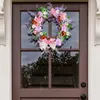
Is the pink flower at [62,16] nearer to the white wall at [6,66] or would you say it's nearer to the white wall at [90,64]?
the white wall at [90,64]

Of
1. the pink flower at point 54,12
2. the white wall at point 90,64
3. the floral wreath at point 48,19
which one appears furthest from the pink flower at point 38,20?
the white wall at point 90,64

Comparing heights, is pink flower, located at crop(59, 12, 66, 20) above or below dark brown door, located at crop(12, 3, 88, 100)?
above

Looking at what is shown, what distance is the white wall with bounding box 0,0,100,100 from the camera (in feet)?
12.2

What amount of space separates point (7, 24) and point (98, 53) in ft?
3.18

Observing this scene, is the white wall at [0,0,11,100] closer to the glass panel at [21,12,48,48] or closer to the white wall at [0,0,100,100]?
the white wall at [0,0,100,100]

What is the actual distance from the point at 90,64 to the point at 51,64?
420mm

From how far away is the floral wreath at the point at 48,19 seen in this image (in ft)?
12.5

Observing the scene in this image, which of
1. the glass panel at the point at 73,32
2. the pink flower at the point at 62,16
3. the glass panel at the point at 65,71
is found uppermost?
the pink flower at the point at 62,16

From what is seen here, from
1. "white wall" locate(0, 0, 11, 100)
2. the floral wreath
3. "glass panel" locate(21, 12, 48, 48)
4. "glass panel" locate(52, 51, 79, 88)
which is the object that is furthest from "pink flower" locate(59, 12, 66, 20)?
"white wall" locate(0, 0, 11, 100)

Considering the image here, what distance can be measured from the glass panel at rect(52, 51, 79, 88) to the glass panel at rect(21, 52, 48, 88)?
0.10 meters

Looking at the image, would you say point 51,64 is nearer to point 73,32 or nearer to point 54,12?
point 73,32

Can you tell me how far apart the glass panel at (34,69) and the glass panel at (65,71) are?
95 millimetres

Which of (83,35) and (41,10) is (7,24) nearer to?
(41,10)

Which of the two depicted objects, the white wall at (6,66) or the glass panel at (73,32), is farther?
the glass panel at (73,32)
